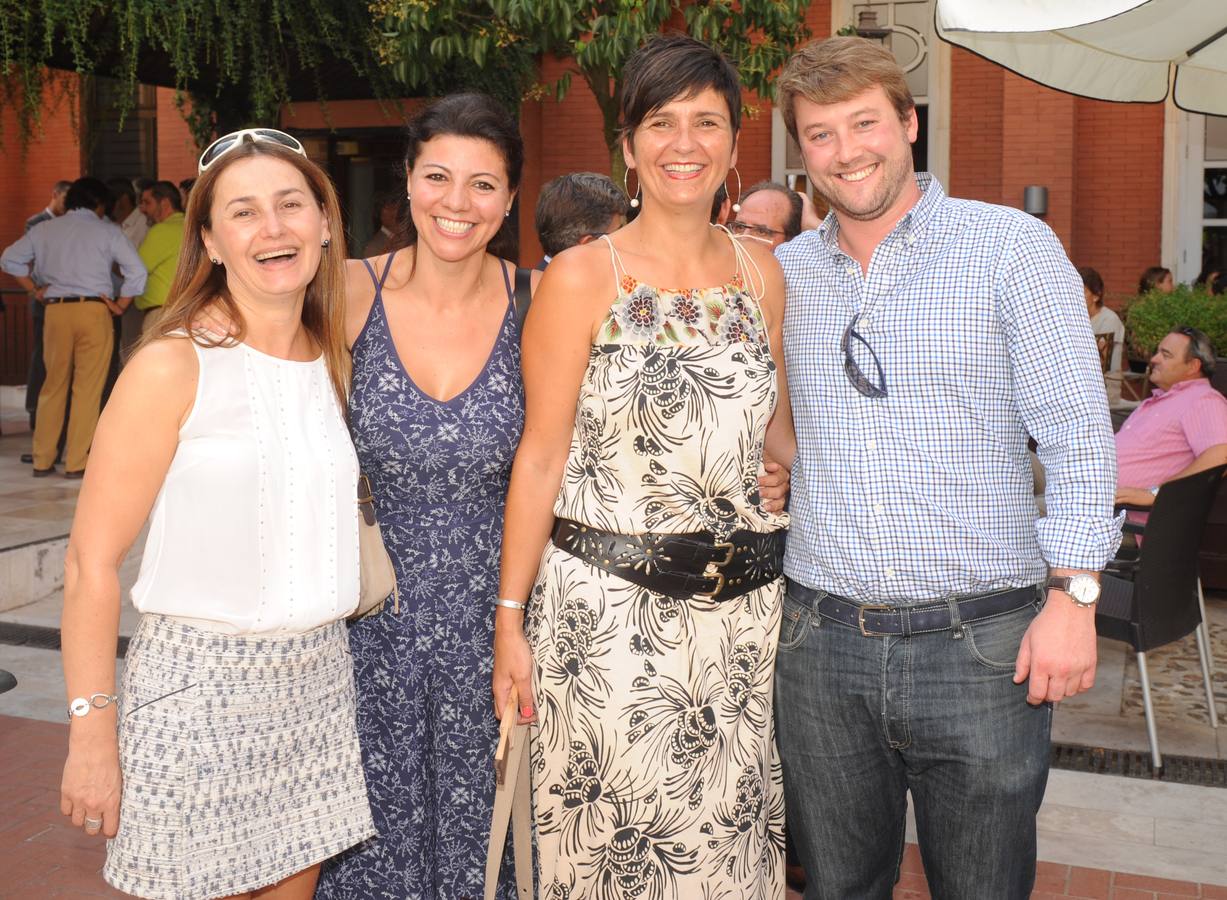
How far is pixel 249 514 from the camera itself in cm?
238

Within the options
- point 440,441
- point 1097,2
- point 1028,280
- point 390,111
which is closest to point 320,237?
point 440,441

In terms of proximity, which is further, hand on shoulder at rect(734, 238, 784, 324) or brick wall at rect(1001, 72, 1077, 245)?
brick wall at rect(1001, 72, 1077, 245)

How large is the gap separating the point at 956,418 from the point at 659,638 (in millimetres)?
753

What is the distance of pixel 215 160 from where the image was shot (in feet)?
8.28

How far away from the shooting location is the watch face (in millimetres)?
2275

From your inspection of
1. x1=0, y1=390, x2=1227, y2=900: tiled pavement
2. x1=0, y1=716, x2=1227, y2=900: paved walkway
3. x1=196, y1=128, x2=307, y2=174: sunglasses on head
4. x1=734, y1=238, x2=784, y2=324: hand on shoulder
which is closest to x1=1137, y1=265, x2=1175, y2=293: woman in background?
x1=0, y1=390, x2=1227, y2=900: tiled pavement

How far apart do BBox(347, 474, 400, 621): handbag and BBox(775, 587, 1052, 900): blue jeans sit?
2.85 ft

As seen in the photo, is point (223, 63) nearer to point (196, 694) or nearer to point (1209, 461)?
point (1209, 461)

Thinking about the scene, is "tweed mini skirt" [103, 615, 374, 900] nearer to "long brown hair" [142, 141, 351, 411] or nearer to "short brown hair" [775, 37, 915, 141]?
"long brown hair" [142, 141, 351, 411]

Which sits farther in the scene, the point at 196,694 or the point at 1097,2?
the point at 1097,2

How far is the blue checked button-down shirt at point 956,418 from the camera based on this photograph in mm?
2320

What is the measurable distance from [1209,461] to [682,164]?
406cm

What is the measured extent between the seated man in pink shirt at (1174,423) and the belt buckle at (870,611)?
376 centimetres

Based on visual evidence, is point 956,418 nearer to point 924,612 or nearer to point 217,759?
point 924,612
